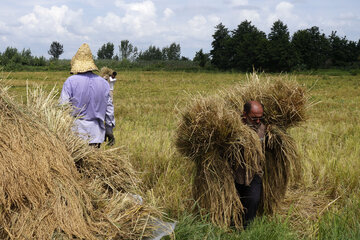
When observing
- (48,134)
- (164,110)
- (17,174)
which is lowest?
(164,110)

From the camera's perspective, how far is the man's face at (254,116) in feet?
11.7

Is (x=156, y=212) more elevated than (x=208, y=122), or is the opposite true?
(x=208, y=122)

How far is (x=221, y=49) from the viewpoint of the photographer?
74.4 metres

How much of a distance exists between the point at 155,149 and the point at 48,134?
3.04 m

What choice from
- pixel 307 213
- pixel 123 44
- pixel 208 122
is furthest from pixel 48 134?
pixel 123 44

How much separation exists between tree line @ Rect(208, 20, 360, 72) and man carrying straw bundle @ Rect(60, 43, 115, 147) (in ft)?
158

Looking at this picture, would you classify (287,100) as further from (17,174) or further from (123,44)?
(123,44)

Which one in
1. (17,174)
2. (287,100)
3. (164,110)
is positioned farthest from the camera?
(164,110)

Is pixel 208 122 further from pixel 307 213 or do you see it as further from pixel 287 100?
pixel 307 213

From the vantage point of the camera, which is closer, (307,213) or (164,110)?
(307,213)

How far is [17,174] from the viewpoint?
2.25m

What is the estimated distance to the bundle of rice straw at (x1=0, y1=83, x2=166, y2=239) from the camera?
2236 millimetres

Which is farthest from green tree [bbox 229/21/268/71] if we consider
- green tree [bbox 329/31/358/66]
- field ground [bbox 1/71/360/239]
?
field ground [bbox 1/71/360/239]

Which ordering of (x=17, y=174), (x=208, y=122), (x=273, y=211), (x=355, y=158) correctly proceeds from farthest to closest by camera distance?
(x=355, y=158) < (x=273, y=211) < (x=208, y=122) < (x=17, y=174)
